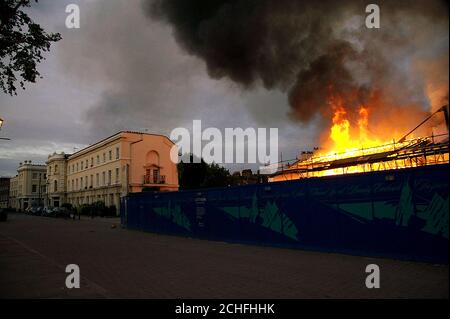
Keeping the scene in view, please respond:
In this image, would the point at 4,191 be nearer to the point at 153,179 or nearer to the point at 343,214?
the point at 153,179

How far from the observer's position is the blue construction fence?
9562 mm

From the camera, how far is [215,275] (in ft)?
28.2

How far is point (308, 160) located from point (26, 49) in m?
15.8

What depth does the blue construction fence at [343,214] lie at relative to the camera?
9.56 m

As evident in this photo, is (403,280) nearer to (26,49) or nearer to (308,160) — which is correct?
(26,49)

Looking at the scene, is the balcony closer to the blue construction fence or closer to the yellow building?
the yellow building

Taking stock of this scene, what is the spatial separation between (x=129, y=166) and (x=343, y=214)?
42215 mm

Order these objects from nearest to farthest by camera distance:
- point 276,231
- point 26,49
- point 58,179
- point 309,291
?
point 309,291
point 26,49
point 276,231
point 58,179

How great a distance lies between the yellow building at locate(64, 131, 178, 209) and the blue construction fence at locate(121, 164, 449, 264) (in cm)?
3217

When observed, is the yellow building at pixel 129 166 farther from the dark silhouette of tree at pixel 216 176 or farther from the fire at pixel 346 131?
the fire at pixel 346 131

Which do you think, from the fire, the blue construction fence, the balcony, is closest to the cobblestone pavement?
the blue construction fence

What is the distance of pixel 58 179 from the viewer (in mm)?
74812

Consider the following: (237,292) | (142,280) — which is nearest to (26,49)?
(142,280)

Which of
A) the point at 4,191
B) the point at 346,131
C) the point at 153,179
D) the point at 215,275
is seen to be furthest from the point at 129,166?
the point at 4,191
